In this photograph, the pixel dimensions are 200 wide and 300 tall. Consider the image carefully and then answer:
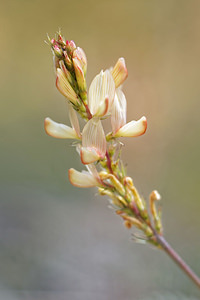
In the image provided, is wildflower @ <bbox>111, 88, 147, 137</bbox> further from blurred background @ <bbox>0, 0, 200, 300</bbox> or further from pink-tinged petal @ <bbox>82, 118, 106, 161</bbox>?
blurred background @ <bbox>0, 0, 200, 300</bbox>

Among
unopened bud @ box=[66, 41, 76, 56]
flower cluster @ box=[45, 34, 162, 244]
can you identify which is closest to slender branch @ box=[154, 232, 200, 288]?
flower cluster @ box=[45, 34, 162, 244]

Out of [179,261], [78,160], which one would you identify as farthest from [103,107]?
[78,160]

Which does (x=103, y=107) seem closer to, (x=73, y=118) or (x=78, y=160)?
(x=73, y=118)

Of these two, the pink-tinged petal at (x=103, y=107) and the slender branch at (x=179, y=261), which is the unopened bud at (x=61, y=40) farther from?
the slender branch at (x=179, y=261)

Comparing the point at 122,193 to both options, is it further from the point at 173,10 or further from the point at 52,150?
the point at 173,10

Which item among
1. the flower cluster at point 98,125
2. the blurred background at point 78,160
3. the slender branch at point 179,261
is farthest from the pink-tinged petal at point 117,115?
the blurred background at point 78,160

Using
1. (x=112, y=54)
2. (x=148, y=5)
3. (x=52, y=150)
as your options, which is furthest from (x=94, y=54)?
(x=52, y=150)
